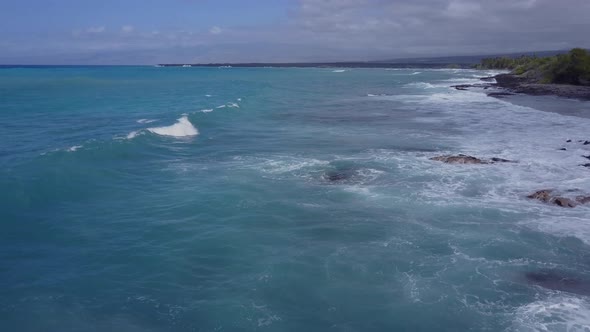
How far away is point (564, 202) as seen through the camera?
21.5 metres

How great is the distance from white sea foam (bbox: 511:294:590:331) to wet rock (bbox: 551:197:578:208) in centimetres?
823

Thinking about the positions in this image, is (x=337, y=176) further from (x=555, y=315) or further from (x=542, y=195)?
(x=555, y=315)

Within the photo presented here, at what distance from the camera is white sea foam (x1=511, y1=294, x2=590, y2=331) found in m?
12.9

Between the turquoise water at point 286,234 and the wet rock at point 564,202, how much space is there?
433 mm

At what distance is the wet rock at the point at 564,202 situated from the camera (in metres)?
21.3

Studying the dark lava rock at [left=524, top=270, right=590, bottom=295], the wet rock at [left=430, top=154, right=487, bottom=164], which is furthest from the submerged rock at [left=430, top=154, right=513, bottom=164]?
the dark lava rock at [left=524, top=270, right=590, bottom=295]

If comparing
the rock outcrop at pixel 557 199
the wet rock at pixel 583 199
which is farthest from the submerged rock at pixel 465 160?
the wet rock at pixel 583 199

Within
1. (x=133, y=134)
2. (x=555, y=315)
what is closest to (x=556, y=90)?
(x=133, y=134)

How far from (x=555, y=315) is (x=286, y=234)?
9465 mm

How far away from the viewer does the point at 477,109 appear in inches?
2135

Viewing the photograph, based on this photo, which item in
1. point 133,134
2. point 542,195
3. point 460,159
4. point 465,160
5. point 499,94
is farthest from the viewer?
point 499,94

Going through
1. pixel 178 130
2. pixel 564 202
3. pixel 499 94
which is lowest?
pixel 564 202

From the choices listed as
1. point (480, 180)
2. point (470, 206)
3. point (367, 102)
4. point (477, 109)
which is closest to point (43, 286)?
point (470, 206)

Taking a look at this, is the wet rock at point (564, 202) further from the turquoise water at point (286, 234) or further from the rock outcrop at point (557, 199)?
the turquoise water at point (286, 234)
